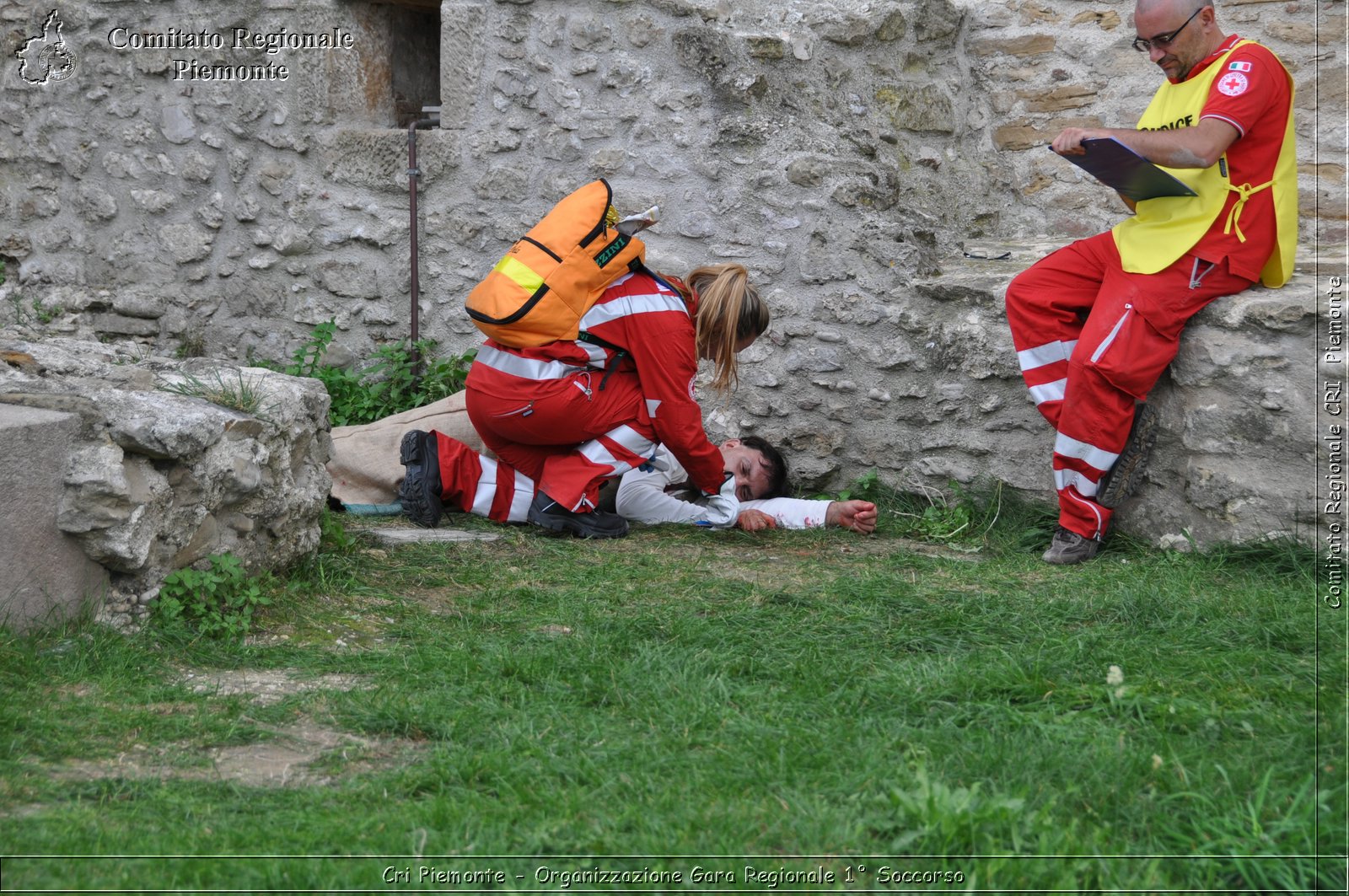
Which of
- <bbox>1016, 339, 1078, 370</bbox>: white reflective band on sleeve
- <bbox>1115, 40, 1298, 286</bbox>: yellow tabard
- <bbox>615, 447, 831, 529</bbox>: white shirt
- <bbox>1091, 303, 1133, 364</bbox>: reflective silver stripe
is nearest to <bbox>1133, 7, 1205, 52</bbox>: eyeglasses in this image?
<bbox>1115, 40, 1298, 286</bbox>: yellow tabard

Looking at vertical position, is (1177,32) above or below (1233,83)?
above

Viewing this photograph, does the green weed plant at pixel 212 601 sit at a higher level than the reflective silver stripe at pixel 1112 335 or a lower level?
lower

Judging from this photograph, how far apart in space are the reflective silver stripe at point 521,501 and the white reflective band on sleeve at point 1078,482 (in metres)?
1.78

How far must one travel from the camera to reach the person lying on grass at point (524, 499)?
14.0 feet

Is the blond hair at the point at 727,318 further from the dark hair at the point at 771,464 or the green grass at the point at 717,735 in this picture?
the green grass at the point at 717,735

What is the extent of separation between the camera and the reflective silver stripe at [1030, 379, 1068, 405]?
158 inches

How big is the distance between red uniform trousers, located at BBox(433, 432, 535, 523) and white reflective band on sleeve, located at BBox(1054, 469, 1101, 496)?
1.78m

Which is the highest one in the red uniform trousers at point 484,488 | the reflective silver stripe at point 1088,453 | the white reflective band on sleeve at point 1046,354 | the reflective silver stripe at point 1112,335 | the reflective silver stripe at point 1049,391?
the reflective silver stripe at point 1112,335

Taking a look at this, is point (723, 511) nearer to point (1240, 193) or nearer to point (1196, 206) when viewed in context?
point (1196, 206)

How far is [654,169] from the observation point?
16.1 ft

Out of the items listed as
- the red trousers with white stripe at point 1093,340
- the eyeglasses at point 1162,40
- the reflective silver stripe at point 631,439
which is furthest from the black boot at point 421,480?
the eyeglasses at point 1162,40

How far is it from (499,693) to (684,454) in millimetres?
1682

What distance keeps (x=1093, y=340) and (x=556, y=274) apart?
5.46ft

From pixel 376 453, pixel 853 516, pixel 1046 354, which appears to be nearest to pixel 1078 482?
pixel 1046 354
